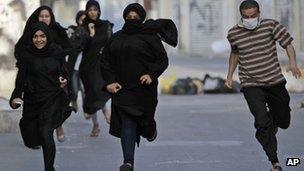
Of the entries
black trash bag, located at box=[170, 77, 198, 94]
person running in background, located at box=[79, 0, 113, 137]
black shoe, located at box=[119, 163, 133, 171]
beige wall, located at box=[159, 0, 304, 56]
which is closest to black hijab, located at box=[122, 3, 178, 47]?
black shoe, located at box=[119, 163, 133, 171]

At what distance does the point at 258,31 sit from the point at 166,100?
7887mm

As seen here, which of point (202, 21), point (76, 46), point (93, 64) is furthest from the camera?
point (202, 21)

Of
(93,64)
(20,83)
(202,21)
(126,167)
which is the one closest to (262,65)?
(126,167)

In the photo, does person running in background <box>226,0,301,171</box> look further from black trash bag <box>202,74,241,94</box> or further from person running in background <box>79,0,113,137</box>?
black trash bag <box>202,74,241,94</box>

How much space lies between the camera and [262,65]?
24.3 feet

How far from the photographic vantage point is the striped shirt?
7.39 meters

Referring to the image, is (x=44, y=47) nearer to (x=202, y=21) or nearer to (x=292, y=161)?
(x=292, y=161)

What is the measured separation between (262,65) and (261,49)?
140 mm

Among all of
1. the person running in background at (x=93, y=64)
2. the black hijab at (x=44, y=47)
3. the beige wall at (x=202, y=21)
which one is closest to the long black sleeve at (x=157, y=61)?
the black hijab at (x=44, y=47)

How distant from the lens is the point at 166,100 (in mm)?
15219

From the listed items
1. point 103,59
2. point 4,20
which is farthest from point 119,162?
point 4,20

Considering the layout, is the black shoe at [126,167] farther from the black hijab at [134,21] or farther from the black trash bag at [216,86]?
Result: the black trash bag at [216,86]

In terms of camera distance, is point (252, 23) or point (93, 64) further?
point (93, 64)

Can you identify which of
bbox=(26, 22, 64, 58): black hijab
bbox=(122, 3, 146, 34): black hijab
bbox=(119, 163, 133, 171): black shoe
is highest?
bbox=(122, 3, 146, 34): black hijab
